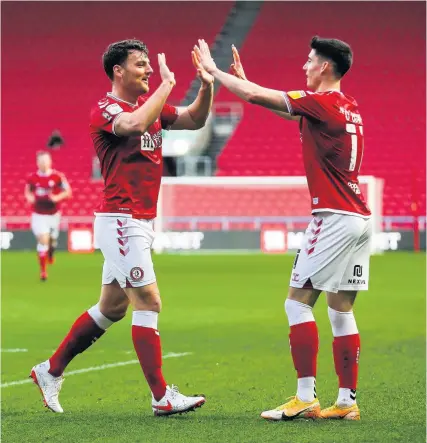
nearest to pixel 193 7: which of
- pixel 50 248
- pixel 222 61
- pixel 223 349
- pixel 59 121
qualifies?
pixel 222 61

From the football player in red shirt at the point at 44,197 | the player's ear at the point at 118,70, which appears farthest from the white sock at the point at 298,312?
the football player in red shirt at the point at 44,197

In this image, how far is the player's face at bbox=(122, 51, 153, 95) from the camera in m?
5.86

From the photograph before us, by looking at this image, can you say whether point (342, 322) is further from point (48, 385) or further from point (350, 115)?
point (48, 385)

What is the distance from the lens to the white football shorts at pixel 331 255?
5.61m

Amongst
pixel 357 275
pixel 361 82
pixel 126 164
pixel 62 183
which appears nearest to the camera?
pixel 357 275

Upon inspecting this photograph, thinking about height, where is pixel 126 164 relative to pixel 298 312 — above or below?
above

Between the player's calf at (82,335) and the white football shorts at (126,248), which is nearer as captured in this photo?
the white football shorts at (126,248)

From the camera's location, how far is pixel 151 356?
228 inches

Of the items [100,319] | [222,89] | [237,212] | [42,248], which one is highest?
[222,89]

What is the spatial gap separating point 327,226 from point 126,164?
117cm

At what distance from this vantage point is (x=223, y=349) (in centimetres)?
920

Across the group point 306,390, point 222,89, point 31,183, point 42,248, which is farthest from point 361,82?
point 306,390

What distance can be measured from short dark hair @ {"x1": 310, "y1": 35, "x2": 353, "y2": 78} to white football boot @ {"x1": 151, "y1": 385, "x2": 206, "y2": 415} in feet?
6.43

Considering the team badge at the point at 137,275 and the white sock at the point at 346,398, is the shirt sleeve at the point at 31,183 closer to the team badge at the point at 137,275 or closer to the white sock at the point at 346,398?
the team badge at the point at 137,275
